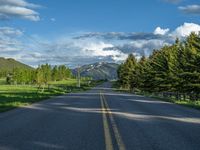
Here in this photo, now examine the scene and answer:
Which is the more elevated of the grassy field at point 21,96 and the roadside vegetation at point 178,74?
the roadside vegetation at point 178,74

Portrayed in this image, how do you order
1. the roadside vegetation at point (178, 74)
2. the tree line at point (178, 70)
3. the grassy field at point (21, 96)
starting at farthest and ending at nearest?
1. the tree line at point (178, 70)
2. the roadside vegetation at point (178, 74)
3. the grassy field at point (21, 96)

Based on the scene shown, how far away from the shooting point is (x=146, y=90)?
68750mm

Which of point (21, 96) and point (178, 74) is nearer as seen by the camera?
point (21, 96)

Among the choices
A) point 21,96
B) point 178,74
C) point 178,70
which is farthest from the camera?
point 178,70

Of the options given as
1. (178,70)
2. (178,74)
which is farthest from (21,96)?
(178,70)

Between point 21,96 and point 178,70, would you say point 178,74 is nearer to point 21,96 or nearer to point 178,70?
point 178,70

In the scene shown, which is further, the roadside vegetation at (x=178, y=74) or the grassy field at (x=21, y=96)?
the roadside vegetation at (x=178, y=74)

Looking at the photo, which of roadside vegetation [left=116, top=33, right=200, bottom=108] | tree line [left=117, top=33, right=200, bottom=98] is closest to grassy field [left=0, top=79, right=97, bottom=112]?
roadside vegetation [left=116, top=33, right=200, bottom=108]

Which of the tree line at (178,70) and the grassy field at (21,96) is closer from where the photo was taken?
the grassy field at (21,96)

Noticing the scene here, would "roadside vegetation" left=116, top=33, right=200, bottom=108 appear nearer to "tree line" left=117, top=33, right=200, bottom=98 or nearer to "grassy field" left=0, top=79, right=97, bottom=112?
"tree line" left=117, top=33, right=200, bottom=98

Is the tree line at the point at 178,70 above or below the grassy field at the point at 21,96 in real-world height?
above

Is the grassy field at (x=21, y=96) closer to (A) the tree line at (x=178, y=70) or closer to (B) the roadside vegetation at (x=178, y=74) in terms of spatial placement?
(B) the roadside vegetation at (x=178, y=74)

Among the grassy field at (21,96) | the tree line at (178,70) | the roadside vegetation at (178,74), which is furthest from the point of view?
the tree line at (178,70)

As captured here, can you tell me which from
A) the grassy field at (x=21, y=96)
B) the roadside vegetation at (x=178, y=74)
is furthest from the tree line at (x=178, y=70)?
the grassy field at (x=21, y=96)
